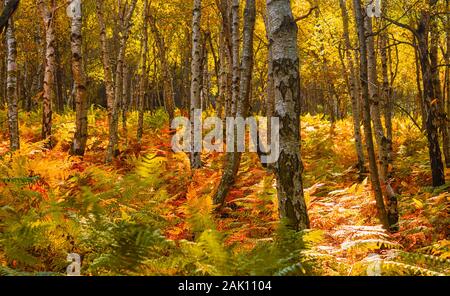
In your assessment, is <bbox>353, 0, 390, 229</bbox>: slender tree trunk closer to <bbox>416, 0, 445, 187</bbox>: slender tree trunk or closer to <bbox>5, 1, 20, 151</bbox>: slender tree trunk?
<bbox>416, 0, 445, 187</bbox>: slender tree trunk

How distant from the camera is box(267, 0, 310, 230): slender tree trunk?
4625mm

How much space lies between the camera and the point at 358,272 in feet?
13.8

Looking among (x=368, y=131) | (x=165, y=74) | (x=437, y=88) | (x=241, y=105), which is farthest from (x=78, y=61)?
(x=437, y=88)

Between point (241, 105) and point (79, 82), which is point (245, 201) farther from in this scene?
point (79, 82)

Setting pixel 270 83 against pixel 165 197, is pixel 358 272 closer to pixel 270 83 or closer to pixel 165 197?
pixel 165 197

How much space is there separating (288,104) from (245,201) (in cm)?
436

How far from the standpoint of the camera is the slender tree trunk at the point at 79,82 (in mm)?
10617

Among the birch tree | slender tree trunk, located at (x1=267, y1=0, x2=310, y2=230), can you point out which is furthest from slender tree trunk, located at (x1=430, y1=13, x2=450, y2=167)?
the birch tree

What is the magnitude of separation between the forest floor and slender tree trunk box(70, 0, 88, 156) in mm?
829

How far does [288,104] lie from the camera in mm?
4625

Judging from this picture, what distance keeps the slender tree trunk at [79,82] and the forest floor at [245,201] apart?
0.83 metres
